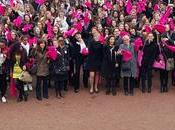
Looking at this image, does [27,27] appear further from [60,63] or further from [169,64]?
[169,64]

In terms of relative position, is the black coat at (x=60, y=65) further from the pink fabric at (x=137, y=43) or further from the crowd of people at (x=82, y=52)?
the pink fabric at (x=137, y=43)

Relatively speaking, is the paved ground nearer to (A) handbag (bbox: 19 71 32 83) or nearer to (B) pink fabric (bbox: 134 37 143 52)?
(A) handbag (bbox: 19 71 32 83)

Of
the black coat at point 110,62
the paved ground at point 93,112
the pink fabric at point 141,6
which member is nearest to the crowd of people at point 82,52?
the black coat at point 110,62

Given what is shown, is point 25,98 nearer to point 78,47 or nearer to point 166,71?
point 78,47

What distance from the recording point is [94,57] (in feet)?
53.2

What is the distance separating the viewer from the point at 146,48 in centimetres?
1625

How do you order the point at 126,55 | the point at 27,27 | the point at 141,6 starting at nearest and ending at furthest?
1. the point at 126,55
2. the point at 27,27
3. the point at 141,6

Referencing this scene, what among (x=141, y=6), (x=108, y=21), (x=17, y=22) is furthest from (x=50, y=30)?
(x=141, y=6)

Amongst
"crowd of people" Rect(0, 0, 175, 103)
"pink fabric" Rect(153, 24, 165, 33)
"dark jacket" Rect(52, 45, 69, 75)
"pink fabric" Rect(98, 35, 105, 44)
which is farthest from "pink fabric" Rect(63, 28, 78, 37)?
"pink fabric" Rect(153, 24, 165, 33)

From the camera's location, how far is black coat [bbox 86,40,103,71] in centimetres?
1606

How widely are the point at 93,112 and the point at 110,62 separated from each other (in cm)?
216

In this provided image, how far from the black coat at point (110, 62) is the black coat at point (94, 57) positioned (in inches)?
6.1

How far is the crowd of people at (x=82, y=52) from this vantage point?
1558cm

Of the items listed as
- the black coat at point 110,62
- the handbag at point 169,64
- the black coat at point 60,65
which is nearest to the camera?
the black coat at point 60,65
